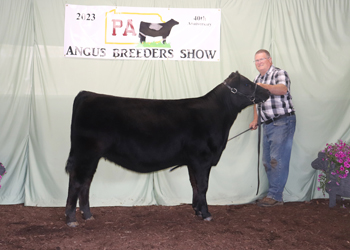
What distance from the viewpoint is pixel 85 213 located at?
155 inches

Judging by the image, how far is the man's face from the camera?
14.9 feet

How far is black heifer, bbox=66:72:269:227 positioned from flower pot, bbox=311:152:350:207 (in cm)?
162

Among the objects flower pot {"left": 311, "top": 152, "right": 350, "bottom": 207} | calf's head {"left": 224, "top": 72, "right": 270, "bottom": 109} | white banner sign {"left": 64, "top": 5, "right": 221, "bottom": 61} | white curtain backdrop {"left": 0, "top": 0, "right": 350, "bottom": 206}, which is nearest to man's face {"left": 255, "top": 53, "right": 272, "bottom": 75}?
white curtain backdrop {"left": 0, "top": 0, "right": 350, "bottom": 206}

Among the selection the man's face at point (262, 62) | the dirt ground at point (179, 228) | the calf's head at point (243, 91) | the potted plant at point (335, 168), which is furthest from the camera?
the man's face at point (262, 62)

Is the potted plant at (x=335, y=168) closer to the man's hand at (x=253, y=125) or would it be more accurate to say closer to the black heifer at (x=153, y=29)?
the man's hand at (x=253, y=125)

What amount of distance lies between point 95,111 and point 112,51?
140 centimetres

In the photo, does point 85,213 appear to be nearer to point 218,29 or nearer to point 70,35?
point 70,35

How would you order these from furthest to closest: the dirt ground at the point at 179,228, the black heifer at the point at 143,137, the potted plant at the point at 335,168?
the potted plant at the point at 335,168 < the black heifer at the point at 143,137 < the dirt ground at the point at 179,228

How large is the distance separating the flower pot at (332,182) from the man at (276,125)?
45cm

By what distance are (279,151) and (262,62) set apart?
1.24 meters

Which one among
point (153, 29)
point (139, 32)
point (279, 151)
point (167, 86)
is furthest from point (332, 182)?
point (139, 32)

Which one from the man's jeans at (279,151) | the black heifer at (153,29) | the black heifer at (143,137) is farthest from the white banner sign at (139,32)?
the man's jeans at (279,151)

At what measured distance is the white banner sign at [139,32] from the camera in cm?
475

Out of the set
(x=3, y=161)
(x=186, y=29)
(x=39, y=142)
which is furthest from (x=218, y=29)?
(x=3, y=161)
